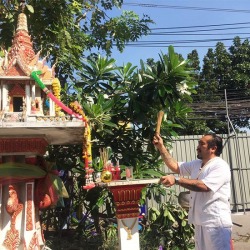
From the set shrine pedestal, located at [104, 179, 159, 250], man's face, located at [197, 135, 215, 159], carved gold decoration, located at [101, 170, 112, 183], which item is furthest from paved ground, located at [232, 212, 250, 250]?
man's face, located at [197, 135, 215, 159]

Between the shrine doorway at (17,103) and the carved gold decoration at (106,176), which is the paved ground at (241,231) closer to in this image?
the carved gold decoration at (106,176)

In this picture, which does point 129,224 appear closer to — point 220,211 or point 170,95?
point 220,211

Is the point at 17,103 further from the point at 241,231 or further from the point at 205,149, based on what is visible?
the point at 241,231

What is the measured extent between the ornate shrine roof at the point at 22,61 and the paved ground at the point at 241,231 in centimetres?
453

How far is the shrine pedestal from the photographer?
3.65m

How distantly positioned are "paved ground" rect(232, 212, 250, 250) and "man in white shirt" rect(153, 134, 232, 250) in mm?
3617

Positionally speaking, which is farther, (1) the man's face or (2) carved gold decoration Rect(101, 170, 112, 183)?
(2) carved gold decoration Rect(101, 170, 112, 183)

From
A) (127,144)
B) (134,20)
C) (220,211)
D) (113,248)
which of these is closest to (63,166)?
(127,144)

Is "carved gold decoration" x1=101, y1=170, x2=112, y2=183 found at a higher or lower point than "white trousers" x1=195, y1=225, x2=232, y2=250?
higher

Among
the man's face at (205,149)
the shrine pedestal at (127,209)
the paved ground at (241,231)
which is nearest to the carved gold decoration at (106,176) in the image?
the shrine pedestal at (127,209)

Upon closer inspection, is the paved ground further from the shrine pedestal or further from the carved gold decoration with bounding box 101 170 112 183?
the carved gold decoration with bounding box 101 170 112 183

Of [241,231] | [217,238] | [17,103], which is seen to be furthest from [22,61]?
[241,231]

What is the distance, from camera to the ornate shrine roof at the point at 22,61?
11.9 feet

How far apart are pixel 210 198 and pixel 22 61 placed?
2.33m
